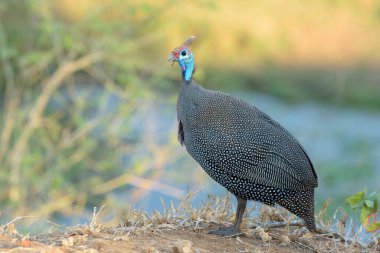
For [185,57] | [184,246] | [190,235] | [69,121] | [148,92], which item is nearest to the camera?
[184,246]

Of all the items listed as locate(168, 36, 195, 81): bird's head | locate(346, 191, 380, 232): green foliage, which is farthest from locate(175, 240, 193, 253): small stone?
locate(346, 191, 380, 232): green foliage

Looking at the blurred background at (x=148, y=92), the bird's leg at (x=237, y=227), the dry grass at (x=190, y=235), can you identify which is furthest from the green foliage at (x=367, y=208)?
the blurred background at (x=148, y=92)

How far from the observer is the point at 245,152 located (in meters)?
4.58

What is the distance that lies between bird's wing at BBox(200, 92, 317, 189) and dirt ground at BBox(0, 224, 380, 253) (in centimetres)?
29

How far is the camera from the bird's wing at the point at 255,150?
4.58 m

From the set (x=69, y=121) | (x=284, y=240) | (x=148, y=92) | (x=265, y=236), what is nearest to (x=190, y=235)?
(x=265, y=236)

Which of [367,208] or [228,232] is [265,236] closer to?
[228,232]

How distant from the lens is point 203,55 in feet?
37.6

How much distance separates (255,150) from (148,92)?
368cm

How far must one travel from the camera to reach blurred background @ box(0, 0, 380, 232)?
8.17 meters

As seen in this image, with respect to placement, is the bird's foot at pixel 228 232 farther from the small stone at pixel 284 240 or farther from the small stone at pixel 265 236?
the small stone at pixel 284 240

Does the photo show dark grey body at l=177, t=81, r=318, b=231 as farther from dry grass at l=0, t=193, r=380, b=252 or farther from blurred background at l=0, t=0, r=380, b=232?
blurred background at l=0, t=0, r=380, b=232

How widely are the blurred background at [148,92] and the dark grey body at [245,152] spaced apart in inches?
24.6

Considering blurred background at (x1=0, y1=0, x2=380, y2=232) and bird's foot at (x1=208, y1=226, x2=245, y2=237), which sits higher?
blurred background at (x1=0, y1=0, x2=380, y2=232)
